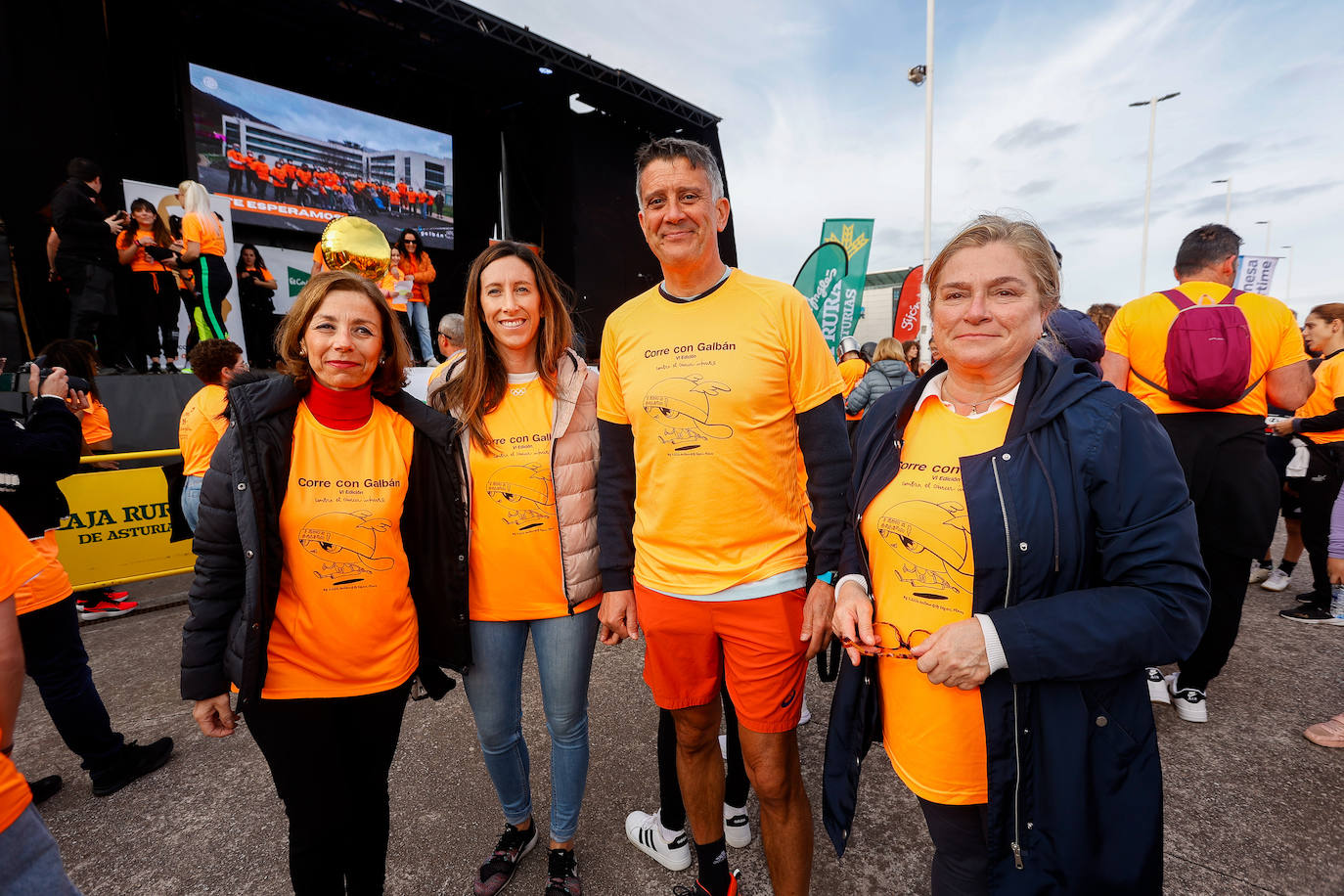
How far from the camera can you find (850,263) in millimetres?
10500

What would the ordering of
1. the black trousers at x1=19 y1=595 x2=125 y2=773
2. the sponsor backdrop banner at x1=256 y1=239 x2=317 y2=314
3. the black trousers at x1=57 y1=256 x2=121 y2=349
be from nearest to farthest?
→ the black trousers at x1=19 y1=595 x2=125 y2=773, the black trousers at x1=57 y1=256 x2=121 y2=349, the sponsor backdrop banner at x1=256 y1=239 x2=317 y2=314

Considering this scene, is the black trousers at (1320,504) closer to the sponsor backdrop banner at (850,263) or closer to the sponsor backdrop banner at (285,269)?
the sponsor backdrop banner at (850,263)

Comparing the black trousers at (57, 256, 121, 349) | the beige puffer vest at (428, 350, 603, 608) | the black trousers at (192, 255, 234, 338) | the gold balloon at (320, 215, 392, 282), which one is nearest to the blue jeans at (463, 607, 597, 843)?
the beige puffer vest at (428, 350, 603, 608)

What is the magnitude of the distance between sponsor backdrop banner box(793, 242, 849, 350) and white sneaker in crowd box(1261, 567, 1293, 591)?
6.80 metres

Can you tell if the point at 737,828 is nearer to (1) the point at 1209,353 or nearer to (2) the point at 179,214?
(1) the point at 1209,353

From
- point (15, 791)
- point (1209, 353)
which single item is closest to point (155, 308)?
point (15, 791)

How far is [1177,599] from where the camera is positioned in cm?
102

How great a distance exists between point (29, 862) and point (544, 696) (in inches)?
45.7

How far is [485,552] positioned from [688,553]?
69 cm

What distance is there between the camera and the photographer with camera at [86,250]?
218 inches

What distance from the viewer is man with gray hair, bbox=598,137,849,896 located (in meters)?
1.59

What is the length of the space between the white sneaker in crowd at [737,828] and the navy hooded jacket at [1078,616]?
1150 millimetres

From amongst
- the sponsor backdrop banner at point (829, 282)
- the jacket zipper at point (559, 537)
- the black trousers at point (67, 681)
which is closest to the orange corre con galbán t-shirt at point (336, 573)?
the jacket zipper at point (559, 537)

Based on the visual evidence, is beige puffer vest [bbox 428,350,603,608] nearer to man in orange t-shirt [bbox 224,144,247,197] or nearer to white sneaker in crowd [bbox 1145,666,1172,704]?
Answer: white sneaker in crowd [bbox 1145,666,1172,704]
